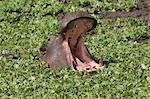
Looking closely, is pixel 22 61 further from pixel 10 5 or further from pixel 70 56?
pixel 10 5

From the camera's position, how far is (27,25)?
548 inches

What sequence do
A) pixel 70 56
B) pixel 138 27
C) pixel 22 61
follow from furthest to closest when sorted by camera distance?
pixel 138 27 < pixel 22 61 < pixel 70 56

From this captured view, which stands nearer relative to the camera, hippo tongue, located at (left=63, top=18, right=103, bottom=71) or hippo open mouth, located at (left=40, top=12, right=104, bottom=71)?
hippo open mouth, located at (left=40, top=12, right=104, bottom=71)

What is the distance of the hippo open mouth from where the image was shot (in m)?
9.52

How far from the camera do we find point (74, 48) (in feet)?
32.4

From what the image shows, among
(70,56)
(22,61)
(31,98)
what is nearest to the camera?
(31,98)

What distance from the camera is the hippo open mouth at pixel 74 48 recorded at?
31.2 ft

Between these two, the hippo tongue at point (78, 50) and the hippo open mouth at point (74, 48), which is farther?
the hippo tongue at point (78, 50)

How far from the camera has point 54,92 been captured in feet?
27.9

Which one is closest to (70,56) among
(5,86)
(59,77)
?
(59,77)

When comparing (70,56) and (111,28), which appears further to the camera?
(111,28)

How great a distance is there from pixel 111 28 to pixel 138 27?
603mm

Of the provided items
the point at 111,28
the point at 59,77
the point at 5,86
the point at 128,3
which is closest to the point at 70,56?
the point at 59,77

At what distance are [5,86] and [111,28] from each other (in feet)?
16.8
